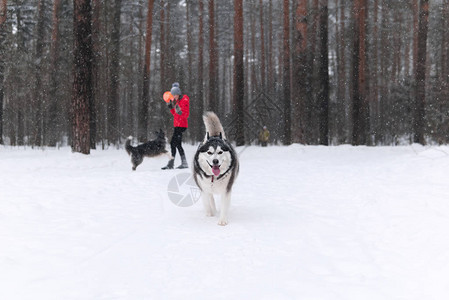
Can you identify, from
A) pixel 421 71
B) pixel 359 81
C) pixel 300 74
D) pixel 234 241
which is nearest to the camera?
pixel 234 241

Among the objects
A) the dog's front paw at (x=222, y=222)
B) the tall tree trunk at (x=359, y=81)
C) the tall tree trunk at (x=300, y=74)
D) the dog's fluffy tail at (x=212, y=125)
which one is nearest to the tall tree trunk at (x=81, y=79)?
the dog's fluffy tail at (x=212, y=125)

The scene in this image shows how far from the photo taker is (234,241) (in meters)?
3.62

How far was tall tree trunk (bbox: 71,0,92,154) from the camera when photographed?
32.3ft

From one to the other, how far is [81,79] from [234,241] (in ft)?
26.6

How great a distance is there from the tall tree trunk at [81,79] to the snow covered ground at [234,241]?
331 cm

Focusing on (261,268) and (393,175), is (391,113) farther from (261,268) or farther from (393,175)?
(261,268)

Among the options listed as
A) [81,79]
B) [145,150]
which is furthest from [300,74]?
[81,79]

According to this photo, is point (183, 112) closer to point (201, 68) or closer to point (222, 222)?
point (222, 222)

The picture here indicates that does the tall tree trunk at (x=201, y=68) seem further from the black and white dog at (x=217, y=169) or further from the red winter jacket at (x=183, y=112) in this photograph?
the black and white dog at (x=217, y=169)

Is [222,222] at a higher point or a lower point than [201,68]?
lower

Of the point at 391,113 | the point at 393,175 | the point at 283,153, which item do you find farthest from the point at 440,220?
the point at 391,113

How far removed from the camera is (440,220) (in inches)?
149

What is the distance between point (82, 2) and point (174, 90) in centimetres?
425

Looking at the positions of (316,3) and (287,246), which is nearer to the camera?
(287,246)
